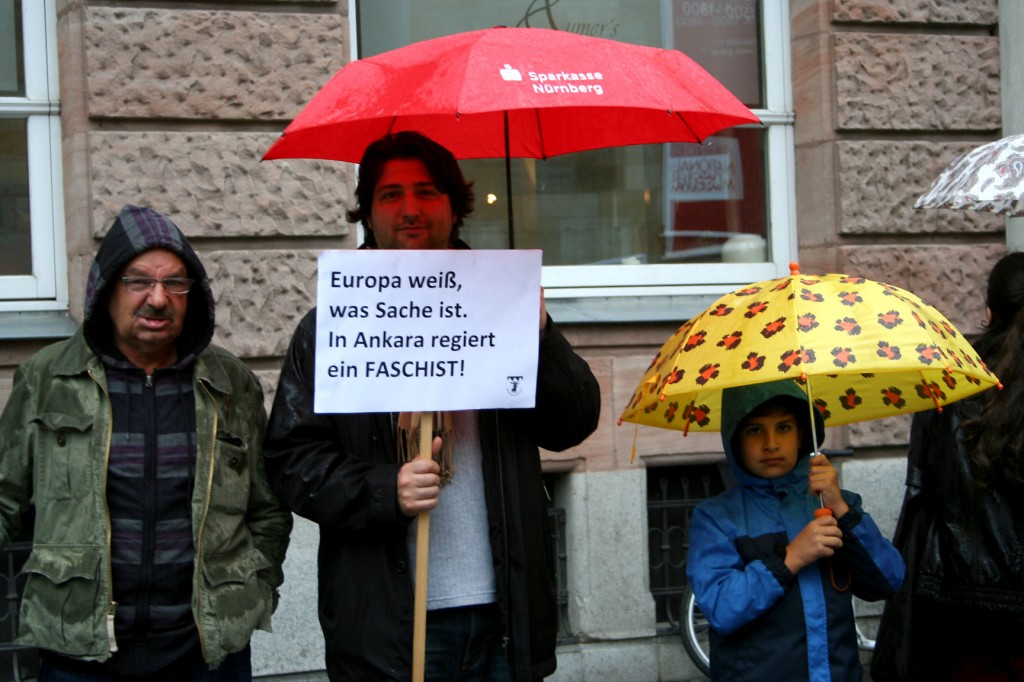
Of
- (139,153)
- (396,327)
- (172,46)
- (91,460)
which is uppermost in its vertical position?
(172,46)

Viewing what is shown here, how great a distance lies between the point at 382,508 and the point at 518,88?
0.92 m

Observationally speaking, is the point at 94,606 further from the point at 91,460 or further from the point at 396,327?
the point at 396,327

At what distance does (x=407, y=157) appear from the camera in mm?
2920

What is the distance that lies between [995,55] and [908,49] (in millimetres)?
461

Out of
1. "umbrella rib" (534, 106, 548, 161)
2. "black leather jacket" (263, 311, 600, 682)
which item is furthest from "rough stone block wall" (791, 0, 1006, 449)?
"black leather jacket" (263, 311, 600, 682)

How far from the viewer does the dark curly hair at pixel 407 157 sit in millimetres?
2924

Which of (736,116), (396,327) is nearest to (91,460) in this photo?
(396,327)

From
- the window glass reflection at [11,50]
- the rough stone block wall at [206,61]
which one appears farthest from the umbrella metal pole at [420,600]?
the window glass reflection at [11,50]

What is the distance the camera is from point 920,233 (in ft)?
19.1

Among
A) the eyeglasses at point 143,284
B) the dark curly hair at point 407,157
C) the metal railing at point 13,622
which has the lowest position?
the metal railing at point 13,622

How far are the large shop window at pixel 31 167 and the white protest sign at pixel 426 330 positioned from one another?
9.30ft

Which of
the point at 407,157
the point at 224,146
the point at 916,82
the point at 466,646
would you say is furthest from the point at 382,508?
the point at 916,82

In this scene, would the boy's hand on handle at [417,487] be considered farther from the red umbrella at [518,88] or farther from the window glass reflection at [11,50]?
the window glass reflection at [11,50]

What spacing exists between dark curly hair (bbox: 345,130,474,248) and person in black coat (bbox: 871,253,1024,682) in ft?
5.56
